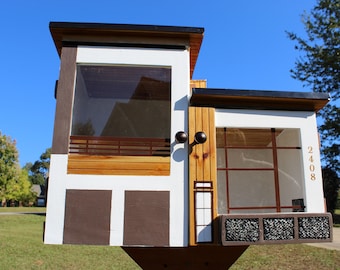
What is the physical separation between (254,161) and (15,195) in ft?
179

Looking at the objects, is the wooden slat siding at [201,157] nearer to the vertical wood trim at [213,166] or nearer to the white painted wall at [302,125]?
the vertical wood trim at [213,166]

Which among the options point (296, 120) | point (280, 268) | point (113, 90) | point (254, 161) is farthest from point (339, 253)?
point (113, 90)

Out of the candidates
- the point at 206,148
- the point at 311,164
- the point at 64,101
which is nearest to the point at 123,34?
the point at 64,101

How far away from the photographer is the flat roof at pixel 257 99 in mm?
5715

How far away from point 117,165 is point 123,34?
233 centimetres

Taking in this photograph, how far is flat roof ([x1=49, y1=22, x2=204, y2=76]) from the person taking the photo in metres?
5.81

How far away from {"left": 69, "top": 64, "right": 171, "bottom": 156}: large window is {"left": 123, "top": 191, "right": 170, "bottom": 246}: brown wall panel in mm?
767

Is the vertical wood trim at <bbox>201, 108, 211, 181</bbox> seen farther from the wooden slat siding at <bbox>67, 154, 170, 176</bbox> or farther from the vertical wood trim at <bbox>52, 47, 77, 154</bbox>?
the vertical wood trim at <bbox>52, 47, 77, 154</bbox>

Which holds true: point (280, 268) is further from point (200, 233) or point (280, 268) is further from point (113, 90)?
point (113, 90)

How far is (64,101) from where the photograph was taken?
18.7 ft

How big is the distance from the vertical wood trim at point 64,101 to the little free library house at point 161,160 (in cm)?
2

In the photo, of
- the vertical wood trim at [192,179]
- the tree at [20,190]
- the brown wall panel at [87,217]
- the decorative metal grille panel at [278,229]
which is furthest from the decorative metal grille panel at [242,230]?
the tree at [20,190]

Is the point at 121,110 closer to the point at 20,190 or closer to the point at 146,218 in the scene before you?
the point at 146,218

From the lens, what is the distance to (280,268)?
1184cm
